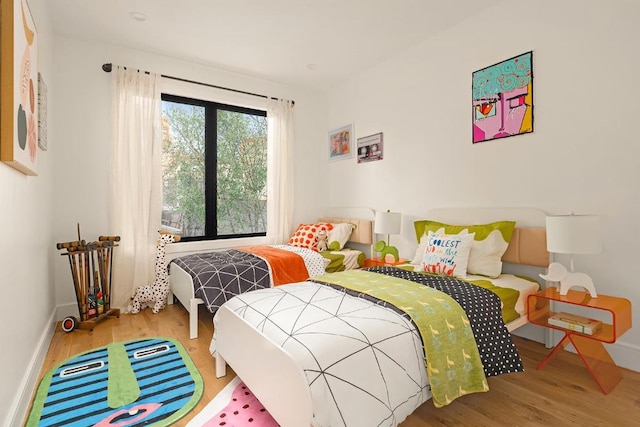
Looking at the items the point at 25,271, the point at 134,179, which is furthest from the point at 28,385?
the point at 134,179

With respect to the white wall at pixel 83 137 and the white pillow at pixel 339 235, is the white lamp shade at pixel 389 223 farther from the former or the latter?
the white wall at pixel 83 137

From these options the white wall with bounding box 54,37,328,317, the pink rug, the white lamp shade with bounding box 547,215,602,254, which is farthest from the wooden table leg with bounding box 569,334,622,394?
the white wall with bounding box 54,37,328,317

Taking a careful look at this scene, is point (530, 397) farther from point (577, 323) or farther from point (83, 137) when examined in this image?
point (83, 137)

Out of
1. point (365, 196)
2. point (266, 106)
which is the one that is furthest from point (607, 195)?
point (266, 106)

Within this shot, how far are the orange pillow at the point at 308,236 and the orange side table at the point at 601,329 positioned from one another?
7.66 ft

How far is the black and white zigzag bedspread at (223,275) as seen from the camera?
2.73 m

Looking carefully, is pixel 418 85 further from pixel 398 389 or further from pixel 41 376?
pixel 41 376

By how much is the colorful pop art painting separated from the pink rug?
106 inches

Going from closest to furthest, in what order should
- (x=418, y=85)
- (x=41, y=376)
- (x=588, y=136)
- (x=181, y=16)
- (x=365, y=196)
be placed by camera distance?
(x=41, y=376)
(x=588, y=136)
(x=181, y=16)
(x=418, y=85)
(x=365, y=196)

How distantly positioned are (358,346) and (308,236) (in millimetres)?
2718

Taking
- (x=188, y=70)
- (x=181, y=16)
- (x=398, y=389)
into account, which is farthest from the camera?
(x=188, y=70)

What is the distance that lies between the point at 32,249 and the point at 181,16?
2.21 metres

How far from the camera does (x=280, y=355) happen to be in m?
1.39

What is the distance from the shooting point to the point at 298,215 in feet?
15.4
